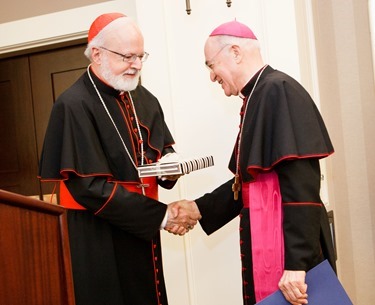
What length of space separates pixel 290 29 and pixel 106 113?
127cm

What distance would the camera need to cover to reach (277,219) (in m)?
2.19

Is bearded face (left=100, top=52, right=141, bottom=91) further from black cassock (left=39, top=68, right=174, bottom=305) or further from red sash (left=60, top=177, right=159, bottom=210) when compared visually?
red sash (left=60, top=177, right=159, bottom=210)

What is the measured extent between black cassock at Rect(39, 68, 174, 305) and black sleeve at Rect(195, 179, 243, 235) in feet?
0.92

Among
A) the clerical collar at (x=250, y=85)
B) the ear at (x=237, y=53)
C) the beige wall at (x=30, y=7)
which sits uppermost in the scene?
the beige wall at (x=30, y=7)

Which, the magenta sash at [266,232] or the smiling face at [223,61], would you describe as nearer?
the magenta sash at [266,232]

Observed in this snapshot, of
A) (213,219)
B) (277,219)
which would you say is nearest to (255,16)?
(213,219)

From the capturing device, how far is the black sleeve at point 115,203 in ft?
8.09

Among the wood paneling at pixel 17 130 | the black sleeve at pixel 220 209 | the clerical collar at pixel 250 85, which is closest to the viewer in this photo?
the clerical collar at pixel 250 85

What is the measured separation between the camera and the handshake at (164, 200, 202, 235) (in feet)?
8.86

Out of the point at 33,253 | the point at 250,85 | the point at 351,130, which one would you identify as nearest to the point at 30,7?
the point at 250,85

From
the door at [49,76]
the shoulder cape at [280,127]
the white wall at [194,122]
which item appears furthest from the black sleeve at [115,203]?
the door at [49,76]

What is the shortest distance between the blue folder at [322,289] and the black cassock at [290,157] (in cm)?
5

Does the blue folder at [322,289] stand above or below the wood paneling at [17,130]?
below

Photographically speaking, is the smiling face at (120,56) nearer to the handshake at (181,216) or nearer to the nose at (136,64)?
the nose at (136,64)
